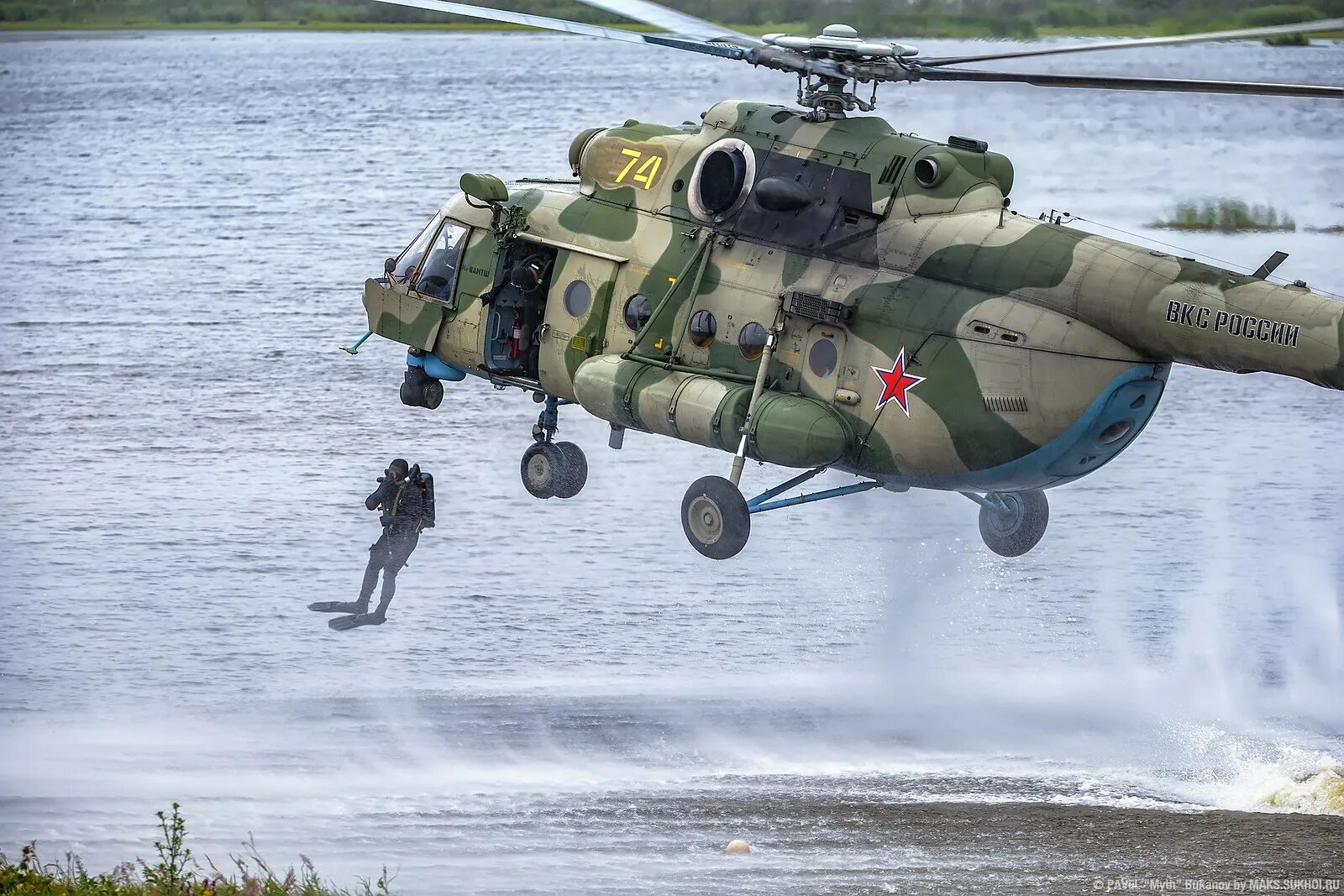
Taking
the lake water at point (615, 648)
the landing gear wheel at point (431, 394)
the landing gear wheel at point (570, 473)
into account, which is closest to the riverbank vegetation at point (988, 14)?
the lake water at point (615, 648)

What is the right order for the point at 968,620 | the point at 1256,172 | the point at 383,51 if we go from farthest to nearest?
the point at 383,51
the point at 1256,172
the point at 968,620

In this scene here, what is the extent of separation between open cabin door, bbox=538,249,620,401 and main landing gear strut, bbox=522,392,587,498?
0.81 meters

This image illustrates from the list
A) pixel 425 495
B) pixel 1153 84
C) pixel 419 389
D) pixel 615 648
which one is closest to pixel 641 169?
pixel 419 389

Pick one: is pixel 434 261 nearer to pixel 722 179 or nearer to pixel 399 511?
pixel 399 511

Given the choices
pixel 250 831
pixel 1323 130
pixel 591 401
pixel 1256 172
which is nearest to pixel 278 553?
pixel 250 831

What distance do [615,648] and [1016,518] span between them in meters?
7.06

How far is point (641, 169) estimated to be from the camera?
22078 mm

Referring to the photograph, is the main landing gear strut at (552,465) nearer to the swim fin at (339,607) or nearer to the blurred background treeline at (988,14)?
the swim fin at (339,607)

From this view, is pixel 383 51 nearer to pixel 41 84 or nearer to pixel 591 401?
pixel 41 84

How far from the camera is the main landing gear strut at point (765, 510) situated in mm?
20094

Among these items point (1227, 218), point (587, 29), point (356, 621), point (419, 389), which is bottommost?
point (356, 621)

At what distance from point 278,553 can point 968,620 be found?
35.0ft

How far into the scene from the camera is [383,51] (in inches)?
5123

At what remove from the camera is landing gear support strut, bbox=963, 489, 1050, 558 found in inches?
873
